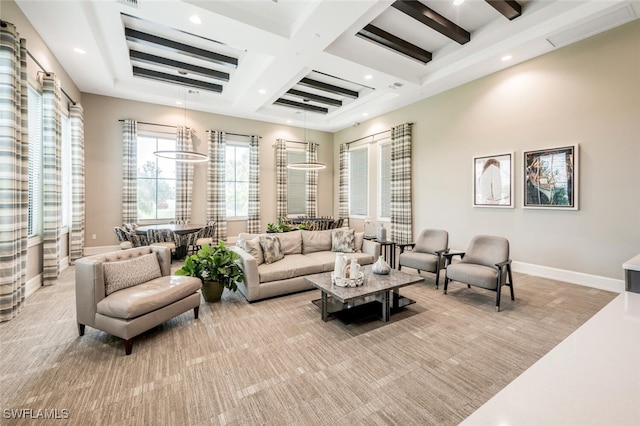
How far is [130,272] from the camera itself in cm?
289

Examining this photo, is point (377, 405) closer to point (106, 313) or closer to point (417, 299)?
point (417, 299)

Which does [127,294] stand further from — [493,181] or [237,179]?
[493,181]

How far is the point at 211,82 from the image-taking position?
638 centimetres

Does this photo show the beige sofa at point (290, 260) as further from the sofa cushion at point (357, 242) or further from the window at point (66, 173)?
the window at point (66, 173)

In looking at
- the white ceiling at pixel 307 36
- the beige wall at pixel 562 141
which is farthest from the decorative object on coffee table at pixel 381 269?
the white ceiling at pixel 307 36

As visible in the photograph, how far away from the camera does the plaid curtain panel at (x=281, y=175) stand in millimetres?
8508

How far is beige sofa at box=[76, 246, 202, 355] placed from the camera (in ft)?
8.12

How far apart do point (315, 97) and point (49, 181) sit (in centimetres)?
559

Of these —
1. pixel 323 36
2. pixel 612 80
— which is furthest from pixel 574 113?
pixel 323 36

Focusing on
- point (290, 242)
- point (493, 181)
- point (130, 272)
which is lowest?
point (130, 272)

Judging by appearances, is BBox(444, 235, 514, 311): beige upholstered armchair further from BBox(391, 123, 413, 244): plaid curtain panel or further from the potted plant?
the potted plant

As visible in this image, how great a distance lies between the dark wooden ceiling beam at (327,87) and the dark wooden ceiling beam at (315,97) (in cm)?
63

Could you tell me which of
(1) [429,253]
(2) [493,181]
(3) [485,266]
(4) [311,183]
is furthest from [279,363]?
(4) [311,183]

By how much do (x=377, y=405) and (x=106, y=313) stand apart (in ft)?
8.17
